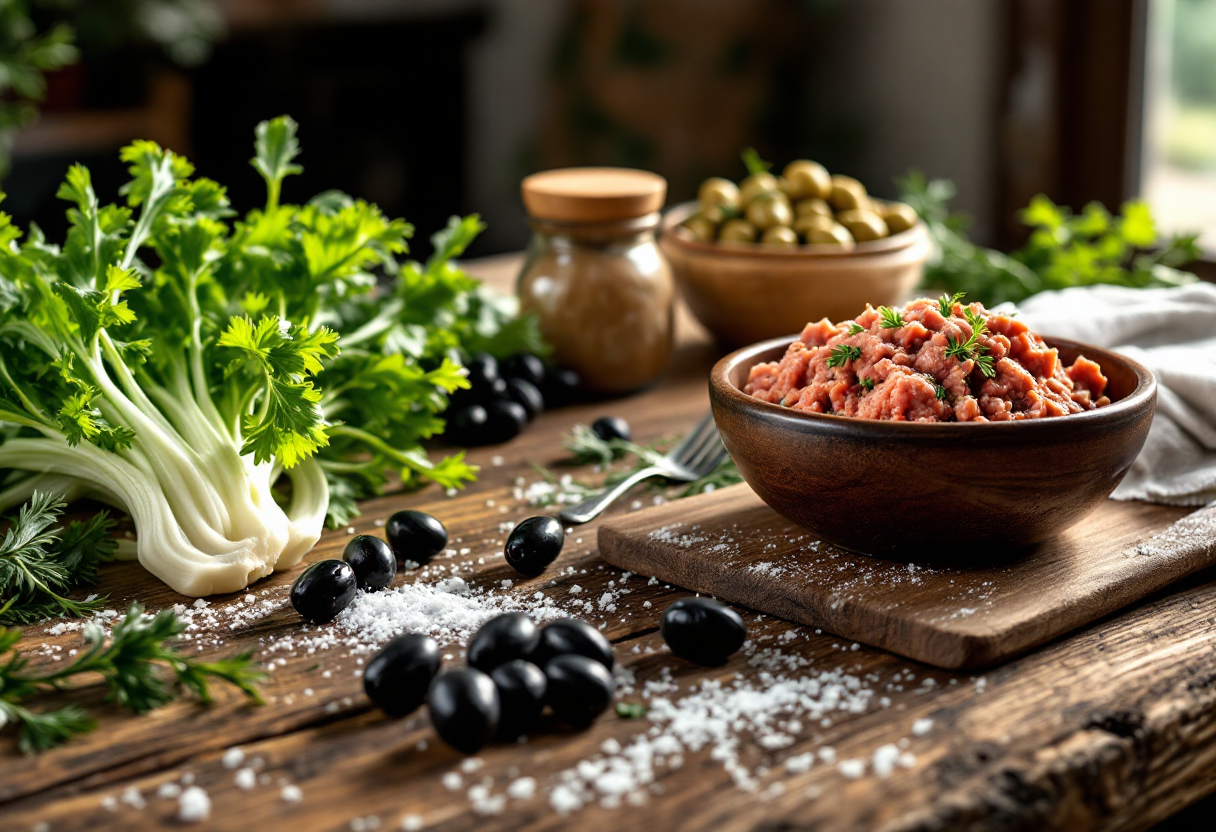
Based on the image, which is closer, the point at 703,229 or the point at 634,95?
the point at 703,229

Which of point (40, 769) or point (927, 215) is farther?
point (927, 215)

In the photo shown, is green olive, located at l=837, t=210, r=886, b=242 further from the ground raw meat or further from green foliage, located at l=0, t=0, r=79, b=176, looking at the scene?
green foliage, located at l=0, t=0, r=79, b=176

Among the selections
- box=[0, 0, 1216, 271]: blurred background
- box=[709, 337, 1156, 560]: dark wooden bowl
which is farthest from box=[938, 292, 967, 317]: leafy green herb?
box=[0, 0, 1216, 271]: blurred background

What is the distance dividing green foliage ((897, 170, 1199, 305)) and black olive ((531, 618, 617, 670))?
1272 millimetres

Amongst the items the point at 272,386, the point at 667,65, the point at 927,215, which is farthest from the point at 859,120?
the point at 272,386

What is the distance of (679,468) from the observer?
61.8 inches

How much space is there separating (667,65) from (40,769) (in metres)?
4.07

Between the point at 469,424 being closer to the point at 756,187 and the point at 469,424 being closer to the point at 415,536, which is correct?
the point at 415,536

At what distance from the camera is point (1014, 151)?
351cm

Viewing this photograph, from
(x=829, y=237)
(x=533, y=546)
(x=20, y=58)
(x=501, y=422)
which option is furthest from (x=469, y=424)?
(x=20, y=58)

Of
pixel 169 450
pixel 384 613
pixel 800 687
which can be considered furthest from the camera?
pixel 169 450

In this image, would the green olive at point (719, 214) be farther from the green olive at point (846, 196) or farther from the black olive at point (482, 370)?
the black olive at point (482, 370)

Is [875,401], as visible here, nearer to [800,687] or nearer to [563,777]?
[800,687]

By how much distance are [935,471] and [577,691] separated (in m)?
0.40
